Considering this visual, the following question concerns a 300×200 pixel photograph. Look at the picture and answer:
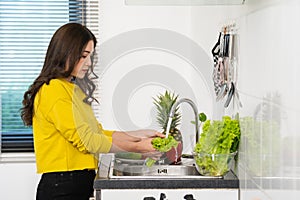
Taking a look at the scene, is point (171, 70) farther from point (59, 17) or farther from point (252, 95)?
point (252, 95)

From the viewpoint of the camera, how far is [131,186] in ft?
6.54

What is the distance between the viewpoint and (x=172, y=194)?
2.00 metres

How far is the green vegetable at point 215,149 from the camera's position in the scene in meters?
2.07

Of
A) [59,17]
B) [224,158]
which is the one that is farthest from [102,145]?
[59,17]

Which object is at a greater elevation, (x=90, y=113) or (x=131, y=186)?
(x=90, y=113)

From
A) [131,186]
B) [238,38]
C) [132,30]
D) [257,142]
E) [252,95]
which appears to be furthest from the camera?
[132,30]

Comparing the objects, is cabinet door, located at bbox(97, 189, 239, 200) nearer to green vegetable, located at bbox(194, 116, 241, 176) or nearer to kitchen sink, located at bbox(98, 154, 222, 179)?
green vegetable, located at bbox(194, 116, 241, 176)

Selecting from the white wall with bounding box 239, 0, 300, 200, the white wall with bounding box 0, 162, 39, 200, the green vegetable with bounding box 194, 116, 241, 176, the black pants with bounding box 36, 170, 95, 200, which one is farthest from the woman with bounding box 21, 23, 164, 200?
the white wall with bounding box 0, 162, 39, 200

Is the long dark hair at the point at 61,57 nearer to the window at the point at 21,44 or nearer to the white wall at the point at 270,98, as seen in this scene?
the white wall at the point at 270,98

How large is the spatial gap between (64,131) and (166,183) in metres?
0.59

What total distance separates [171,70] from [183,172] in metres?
1.27

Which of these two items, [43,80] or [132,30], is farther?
[132,30]

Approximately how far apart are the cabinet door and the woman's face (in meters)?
0.76

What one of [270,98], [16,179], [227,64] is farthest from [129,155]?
[16,179]
